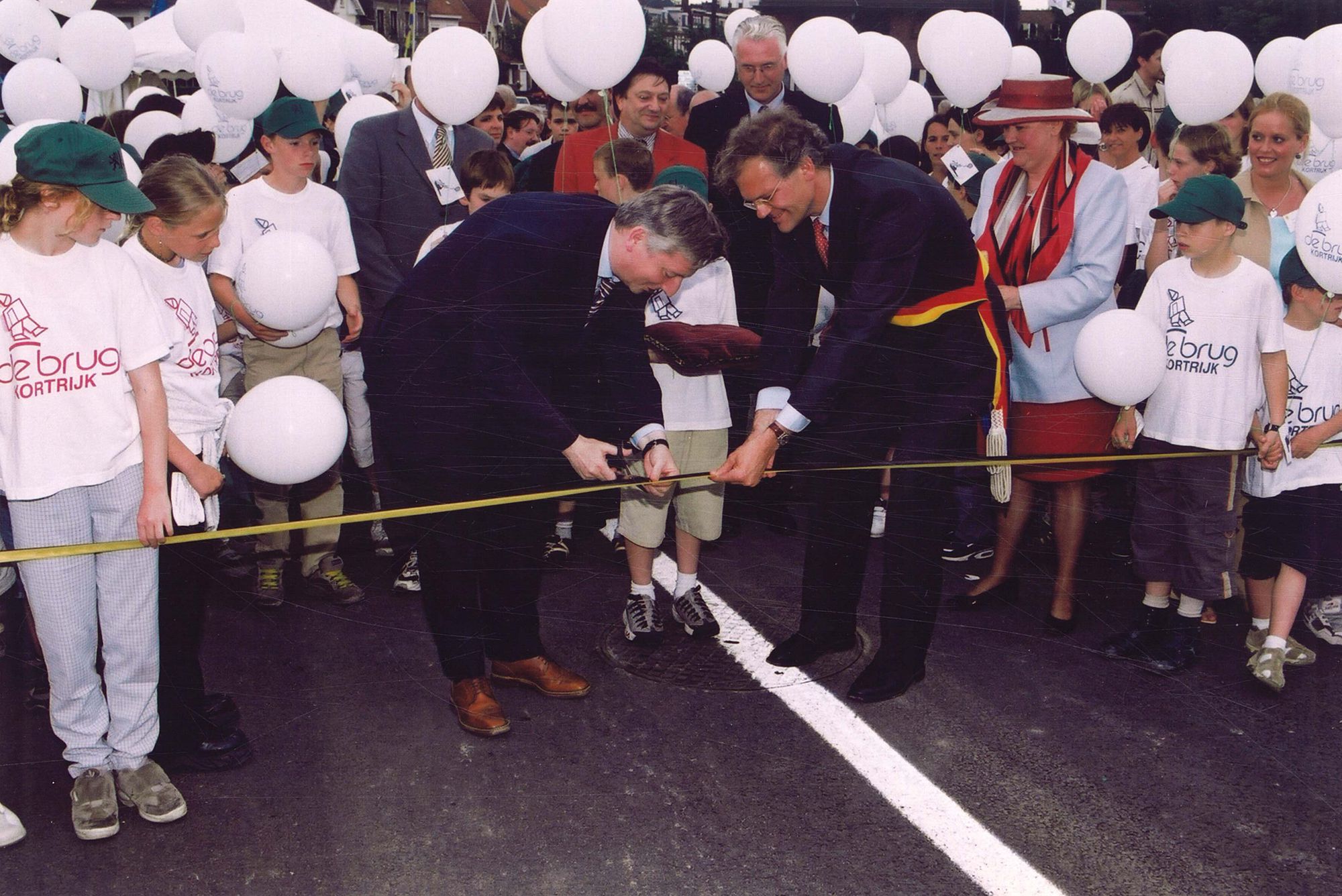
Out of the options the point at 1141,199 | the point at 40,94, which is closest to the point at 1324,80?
the point at 1141,199

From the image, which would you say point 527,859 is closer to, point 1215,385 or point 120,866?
point 120,866

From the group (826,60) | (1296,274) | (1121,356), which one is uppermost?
(826,60)

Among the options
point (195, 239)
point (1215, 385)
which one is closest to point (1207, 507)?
point (1215, 385)

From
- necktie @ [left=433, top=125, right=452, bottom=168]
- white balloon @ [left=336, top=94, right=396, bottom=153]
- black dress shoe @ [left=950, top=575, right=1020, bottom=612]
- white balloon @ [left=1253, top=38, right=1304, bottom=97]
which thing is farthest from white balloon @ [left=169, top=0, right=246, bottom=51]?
white balloon @ [left=1253, top=38, right=1304, bottom=97]

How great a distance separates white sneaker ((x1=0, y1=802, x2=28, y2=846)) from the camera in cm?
265

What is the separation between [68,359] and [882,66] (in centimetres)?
519

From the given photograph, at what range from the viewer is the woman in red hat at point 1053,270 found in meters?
3.62

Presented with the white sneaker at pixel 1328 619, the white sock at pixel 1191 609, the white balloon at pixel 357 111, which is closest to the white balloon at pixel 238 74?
the white balloon at pixel 357 111

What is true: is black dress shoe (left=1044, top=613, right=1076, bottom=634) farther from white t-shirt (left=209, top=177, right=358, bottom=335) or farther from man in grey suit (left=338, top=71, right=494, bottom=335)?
man in grey suit (left=338, top=71, right=494, bottom=335)

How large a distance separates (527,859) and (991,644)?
181 cm

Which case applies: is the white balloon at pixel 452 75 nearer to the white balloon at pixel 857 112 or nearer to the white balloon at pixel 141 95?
the white balloon at pixel 857 112

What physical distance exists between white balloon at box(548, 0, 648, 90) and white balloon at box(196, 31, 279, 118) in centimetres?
187

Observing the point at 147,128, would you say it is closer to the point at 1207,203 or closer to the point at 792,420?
the point at 792,420

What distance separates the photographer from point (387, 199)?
4.61m
